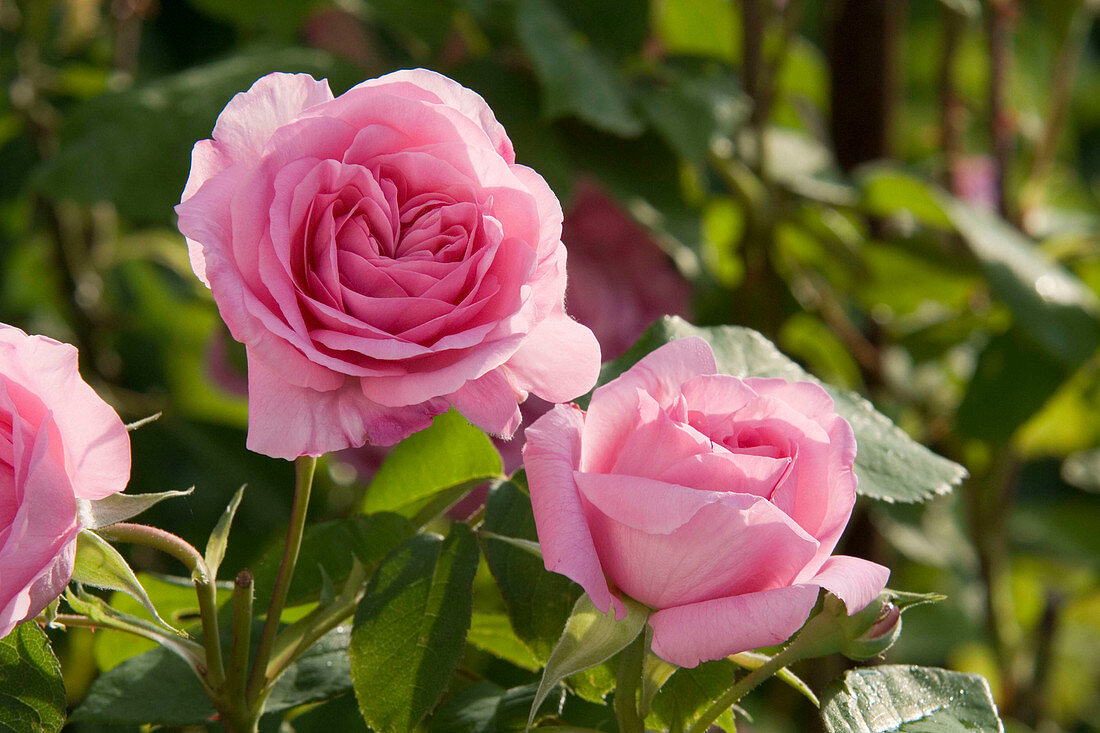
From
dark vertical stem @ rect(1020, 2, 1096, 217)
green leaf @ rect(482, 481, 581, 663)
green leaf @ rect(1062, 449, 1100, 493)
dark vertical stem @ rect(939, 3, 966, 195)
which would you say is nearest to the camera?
green leaf @ rect(482, 481, 581, 663)

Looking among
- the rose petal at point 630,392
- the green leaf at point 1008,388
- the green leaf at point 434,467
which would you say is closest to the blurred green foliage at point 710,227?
the green leaf at point 1008,388

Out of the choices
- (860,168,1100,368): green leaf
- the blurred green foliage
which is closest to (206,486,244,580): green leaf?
the blurred green foliage

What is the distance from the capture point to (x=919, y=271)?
1.01 meters

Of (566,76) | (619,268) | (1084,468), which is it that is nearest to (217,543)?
(566,76)

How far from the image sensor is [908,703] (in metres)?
0.40

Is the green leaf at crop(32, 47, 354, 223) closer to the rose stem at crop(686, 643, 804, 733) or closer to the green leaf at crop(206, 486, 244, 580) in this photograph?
the green leaf at crop(206, 486, 244, 580)

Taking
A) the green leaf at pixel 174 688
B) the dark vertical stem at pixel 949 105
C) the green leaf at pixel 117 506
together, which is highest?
the green leaf at pixel 117 506

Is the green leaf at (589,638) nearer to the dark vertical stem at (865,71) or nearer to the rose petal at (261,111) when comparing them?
the rose petal at (261,111)

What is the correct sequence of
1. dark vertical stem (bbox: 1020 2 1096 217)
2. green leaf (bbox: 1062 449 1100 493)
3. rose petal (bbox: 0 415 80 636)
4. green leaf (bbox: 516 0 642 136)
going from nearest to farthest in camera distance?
rose petal (bbox: 0 415 80 636) < green leaf (bbox: 516 0 642 136) < dark vertical stem (bbox: 1020 2 1096 217) < green leaf (bbox: 1062 449 1100 493)

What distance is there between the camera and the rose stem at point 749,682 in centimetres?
36

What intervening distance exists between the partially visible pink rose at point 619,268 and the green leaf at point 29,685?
1.87 feet

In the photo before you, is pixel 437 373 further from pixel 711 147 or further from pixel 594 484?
pixel 711 147

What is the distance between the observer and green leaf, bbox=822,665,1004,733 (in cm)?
38

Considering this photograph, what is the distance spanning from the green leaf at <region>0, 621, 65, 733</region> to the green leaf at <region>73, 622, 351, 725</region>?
57mm
